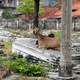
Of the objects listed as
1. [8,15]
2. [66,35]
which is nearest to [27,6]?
[8,15]

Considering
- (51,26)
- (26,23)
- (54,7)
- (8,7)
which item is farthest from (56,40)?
(8,7)

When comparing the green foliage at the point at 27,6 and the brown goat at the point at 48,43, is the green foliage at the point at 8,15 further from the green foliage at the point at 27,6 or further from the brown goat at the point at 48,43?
the brown goat at the point at 48,43

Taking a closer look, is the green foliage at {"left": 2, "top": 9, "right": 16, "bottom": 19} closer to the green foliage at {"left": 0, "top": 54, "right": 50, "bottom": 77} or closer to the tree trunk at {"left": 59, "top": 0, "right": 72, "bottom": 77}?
the green foliage at {"left": 0, "top": 54, "right": 50, "bottom": 77}

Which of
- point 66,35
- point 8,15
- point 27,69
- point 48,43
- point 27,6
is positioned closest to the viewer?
point 66,35

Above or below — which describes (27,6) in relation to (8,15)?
above

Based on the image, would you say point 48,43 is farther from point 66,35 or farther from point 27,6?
point 27,6

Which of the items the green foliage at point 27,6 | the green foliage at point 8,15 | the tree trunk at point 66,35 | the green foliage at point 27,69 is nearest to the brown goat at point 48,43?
the green foliage at point 27,69

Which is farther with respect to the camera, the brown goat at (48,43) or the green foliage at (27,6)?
the green foliage at (27,6)

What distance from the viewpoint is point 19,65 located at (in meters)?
13.6

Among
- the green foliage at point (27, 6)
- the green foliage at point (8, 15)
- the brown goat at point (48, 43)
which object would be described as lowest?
the brown goat at point (48, 43)

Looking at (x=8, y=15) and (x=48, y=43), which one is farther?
(x=8, y=15)

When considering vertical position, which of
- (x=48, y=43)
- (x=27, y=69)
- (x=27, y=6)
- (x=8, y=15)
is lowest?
(x=27, y=69)

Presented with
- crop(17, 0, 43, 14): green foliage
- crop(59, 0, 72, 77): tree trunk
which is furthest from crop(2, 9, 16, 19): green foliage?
crop(59, 0, 72, 77): tree trunk

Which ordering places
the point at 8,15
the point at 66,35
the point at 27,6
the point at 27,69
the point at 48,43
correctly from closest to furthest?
the point at 66,35, the point at 27,69, the point at 48,43, the point at 27,6, the point at 8,15
